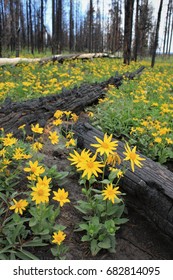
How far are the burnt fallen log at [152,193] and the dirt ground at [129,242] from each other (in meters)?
0.10

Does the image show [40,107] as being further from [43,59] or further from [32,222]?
[43,59]

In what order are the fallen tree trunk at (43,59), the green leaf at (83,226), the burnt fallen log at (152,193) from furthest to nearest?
the fallen tree trunk at (43,59) → the burnt fallen log at (152,193) → the green leaf at (83,226)

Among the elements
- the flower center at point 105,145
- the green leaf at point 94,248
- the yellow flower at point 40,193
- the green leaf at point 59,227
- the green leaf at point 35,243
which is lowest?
the green leaf at point 94,248

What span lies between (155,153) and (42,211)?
189cm

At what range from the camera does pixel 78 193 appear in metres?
2.58

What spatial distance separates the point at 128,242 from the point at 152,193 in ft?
1.45

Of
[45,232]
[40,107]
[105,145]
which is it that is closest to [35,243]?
[45,232]

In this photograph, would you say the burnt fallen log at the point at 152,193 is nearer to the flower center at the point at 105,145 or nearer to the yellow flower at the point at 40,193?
the flower center at the point at 105,145

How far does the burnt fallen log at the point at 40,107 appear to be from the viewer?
3611 millimetres

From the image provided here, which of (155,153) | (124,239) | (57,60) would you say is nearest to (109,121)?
(155,153)

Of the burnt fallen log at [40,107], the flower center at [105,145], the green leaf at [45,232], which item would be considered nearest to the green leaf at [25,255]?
the green leaf at [45,232]

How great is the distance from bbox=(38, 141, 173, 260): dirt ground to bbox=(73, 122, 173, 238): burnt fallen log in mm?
96

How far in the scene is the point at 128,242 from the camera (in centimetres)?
216
